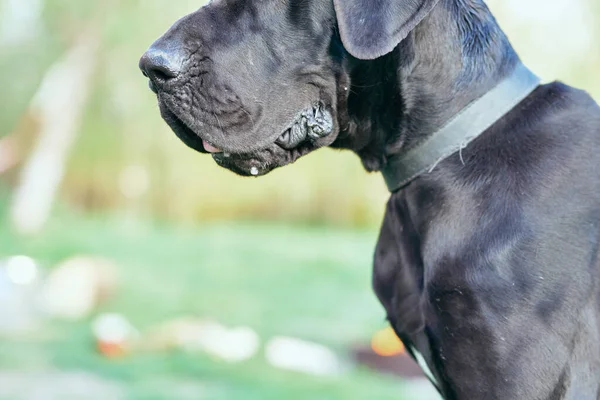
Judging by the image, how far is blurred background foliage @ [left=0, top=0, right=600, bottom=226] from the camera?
8359mm

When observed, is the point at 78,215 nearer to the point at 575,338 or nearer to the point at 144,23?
the point at 144,23

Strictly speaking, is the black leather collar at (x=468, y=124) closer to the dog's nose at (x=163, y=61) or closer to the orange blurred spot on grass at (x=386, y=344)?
the dog's nose at (x=163, y=61)

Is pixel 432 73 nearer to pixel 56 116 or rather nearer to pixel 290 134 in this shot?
pixel 290 134

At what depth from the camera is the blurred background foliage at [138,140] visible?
8359mm

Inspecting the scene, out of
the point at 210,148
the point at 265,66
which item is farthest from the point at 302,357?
the point at 265,66

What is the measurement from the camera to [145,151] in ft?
27.6

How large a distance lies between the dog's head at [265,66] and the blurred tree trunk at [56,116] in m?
6.38

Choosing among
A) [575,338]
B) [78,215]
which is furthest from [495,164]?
[78,215]

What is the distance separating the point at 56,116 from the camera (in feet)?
27.4

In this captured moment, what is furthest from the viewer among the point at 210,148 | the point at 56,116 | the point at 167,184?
the point at 167,184

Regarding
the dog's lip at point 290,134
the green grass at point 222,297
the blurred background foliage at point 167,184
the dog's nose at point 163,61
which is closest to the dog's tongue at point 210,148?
the dog's lip at point 290,134

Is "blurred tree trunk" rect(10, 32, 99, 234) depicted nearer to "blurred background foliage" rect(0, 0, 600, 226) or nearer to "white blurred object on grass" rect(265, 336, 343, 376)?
"blurred background foliage" rect(0, 0, 600, 226)

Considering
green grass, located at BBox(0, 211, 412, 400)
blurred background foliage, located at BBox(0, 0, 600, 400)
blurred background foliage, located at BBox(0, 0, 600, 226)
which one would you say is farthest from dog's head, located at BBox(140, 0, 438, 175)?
blurred background foliage, located at BBox(0, 0, 600, 226)

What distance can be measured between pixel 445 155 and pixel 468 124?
0.35 feet
